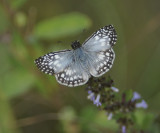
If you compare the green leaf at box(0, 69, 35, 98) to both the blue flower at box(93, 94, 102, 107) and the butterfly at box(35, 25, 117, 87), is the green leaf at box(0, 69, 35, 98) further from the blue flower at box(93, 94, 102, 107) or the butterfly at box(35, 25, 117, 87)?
the blue flower at box(93, 94, 102, 107)

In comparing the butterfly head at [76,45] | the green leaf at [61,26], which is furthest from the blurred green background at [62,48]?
the butterfly head at [76,45]

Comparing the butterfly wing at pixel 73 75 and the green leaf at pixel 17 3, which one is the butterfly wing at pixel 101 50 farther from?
the green leaf at pixel 17 3

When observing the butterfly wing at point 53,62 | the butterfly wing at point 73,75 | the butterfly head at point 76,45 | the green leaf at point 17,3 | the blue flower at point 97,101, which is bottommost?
the blue flower at point 97,101

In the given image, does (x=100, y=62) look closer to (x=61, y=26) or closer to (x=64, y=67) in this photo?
(x=64, y=67)

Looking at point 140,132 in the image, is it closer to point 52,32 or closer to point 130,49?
point 52,32

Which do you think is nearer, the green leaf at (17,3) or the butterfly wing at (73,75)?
the butterfly wing at (73,75)

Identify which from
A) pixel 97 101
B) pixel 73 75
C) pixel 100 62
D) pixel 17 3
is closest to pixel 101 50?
pixel 100 62

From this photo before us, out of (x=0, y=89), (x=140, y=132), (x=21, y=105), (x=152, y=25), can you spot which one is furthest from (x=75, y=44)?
(x=152, y=25)
